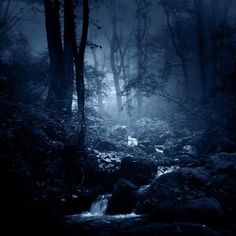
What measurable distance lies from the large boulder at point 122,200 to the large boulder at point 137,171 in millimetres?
1420

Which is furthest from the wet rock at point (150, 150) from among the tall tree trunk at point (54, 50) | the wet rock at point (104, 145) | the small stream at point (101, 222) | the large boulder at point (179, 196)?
the small stream at point (101, 222)

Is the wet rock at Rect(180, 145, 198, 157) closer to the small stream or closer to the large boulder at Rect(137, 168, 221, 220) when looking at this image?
the large boulder at Rect(137, 168, 221, 220)

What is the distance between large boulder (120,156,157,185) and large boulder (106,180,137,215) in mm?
1420

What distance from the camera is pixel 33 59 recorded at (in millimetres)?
16516

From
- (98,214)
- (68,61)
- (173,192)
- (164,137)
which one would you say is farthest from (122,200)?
(164,137)

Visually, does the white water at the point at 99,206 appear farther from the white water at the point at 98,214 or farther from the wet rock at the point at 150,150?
the wet rock at the point at 150,150

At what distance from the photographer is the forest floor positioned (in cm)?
618

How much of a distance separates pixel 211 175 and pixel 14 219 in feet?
18.0

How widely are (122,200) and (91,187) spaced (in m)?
1.68

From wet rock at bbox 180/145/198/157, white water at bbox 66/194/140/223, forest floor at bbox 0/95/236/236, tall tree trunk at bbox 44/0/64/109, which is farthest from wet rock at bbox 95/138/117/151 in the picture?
white water at bbox 66/194/140/223

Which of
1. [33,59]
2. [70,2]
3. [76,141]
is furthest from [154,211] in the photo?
[33,59]

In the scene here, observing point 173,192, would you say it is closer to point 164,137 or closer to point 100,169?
point 100,169

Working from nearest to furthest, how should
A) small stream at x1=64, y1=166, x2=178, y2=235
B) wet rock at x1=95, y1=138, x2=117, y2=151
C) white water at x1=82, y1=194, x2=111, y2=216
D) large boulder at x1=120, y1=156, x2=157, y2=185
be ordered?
1. small stream at x1=64, y1=166, x2=178, y2=235
2. white water at x1=82, y1=194, x2=111, y2=216
3. large boulder at x1=120, y1=156, x2=157, y2=185
4. wet rock at x1=95, y1=138, x2=117, y2=151

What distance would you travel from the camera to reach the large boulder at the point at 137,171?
9.09 metres
